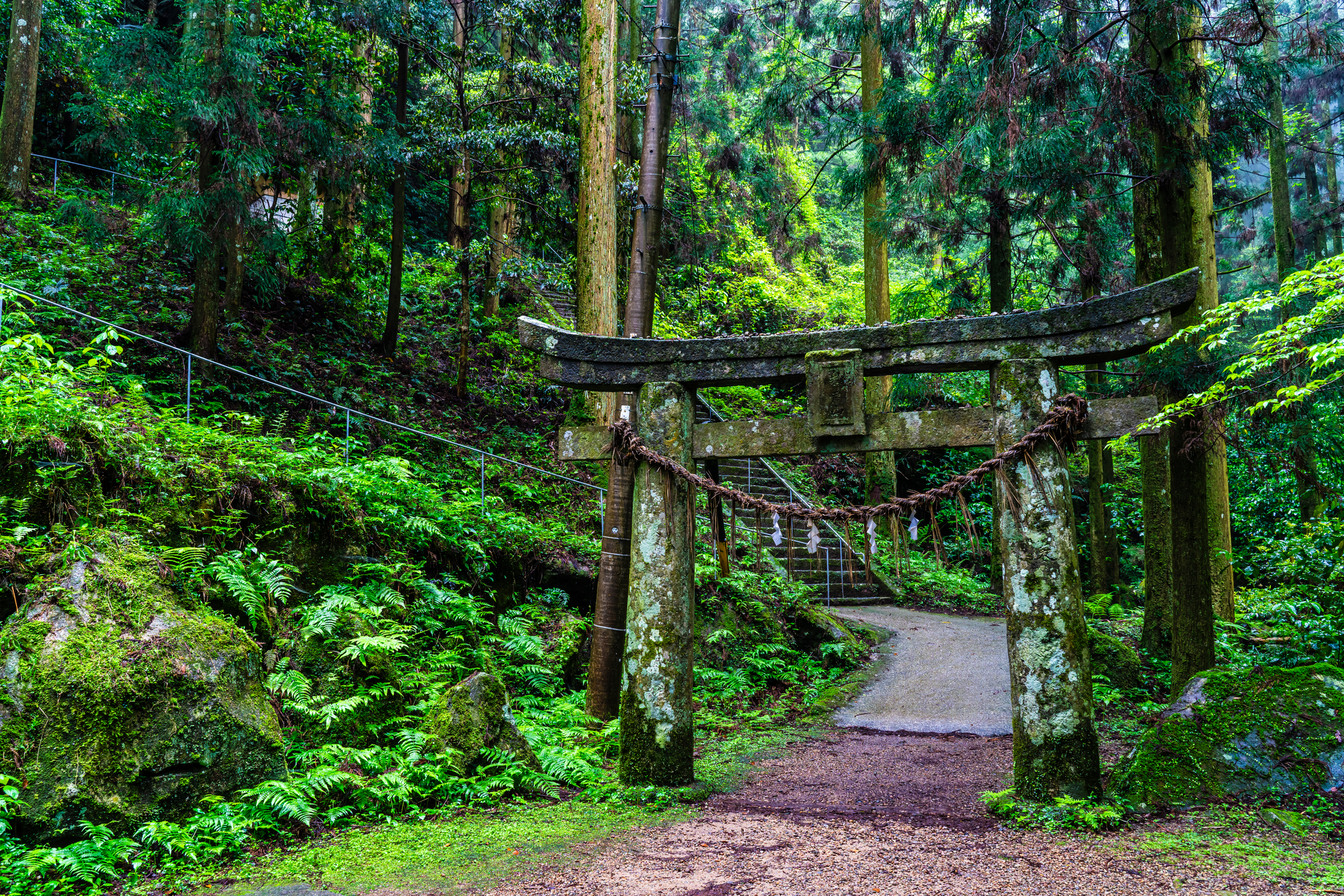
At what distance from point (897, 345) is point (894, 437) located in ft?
2.18

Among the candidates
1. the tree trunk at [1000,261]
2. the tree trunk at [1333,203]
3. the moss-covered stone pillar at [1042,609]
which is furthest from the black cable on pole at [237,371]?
the tree trunk at [1333,203]

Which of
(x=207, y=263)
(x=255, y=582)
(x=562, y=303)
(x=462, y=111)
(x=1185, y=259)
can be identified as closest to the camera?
(x=255, y=582)

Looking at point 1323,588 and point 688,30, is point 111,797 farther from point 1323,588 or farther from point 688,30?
point 688,30

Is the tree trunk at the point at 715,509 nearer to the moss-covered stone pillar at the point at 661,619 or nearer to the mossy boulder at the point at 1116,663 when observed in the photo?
the moss-covered stone pillar at the point at 661,619

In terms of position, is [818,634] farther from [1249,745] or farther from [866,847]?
[866,847]

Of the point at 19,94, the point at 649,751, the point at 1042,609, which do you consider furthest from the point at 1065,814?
the point at 19,94

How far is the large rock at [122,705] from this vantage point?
4270 mm

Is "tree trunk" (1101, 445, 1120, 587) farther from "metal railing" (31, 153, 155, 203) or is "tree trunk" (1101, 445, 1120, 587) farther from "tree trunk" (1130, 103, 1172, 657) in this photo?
"metal railing" (31, 153, 155, 203)

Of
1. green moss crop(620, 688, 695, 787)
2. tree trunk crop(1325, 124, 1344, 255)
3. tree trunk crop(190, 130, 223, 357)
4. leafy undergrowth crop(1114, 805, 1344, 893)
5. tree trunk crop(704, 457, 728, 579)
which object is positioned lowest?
leafy undergrowth crop(1114, 805, 1344, 893)

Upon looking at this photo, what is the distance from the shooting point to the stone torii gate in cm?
514

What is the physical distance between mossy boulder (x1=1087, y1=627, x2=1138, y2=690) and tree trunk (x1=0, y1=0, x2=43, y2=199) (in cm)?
1876

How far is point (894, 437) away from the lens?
223 inches

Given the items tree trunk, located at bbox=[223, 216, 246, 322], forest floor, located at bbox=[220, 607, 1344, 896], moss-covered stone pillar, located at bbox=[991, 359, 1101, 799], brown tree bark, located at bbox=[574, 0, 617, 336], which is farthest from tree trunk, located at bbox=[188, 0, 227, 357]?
moss-covered stone pillar, located at bbox=[991, 359, 1101, 799]

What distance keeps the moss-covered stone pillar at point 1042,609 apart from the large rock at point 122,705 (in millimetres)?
4704
